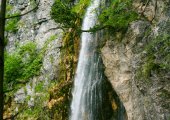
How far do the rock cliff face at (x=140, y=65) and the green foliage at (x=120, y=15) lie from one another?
0.24m

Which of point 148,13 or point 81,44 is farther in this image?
point 81,44

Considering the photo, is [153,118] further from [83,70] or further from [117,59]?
[83,70]

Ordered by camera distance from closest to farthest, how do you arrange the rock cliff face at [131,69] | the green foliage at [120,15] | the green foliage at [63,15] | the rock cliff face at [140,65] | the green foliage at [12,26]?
the rock cliff face at [140,65] → the rock cliff face at [131,69] → the green foliage at [120,15] → the green foliage at [63,15] → the green foliage at [12,26]

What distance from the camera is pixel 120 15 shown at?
1278 cm

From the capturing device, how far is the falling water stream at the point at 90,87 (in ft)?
50.2

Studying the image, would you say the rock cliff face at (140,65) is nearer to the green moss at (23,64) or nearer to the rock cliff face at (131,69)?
the rock cliff face at (131,69)

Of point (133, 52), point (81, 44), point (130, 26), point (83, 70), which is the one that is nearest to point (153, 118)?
point (133, 52)

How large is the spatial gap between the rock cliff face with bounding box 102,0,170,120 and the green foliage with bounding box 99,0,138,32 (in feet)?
0.78

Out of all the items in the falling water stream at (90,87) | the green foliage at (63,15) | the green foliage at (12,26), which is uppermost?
the green foliage at (63,15)

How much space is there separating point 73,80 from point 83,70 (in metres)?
0.89

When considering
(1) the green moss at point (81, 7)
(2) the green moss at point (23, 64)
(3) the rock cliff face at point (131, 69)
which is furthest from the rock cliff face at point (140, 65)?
(2) the green moss at point (23, 64)

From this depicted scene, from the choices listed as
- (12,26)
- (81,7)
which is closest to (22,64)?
(12,26)

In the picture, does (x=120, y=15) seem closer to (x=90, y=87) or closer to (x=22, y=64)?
(x=90, y=87)

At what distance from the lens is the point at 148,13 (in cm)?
1194
